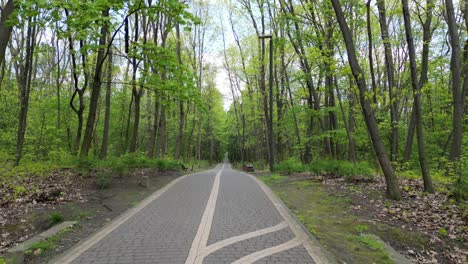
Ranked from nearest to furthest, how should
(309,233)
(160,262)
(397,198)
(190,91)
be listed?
1. (160,262)
2. (309,233)
3. (397,198)
4. (190,91)

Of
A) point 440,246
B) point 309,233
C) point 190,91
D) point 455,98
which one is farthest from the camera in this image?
point 190,91

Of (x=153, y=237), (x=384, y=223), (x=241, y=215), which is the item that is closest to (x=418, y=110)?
(x=384, y=223)

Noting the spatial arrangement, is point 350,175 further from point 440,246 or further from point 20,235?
point 20,235

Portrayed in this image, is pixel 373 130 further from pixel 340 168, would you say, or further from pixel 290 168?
pixel 290 168

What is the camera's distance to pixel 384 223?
6.86 meters

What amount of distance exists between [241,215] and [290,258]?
3.05m

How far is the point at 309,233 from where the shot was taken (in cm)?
617

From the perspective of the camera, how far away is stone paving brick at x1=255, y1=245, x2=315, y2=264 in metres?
4.66

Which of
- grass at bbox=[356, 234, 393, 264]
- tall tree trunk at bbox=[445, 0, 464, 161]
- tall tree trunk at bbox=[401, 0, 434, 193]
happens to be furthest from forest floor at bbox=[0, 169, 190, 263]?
tall tree trunk at bbox=[445, 0, 464, 161]

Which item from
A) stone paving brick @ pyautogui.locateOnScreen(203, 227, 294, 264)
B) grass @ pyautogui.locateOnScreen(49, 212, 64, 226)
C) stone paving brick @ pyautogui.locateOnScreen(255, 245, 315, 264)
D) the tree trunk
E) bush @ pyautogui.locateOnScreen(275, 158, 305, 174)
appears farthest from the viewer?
bush @ pyautogui.locateOnScreen(275, 158, 305, 174)

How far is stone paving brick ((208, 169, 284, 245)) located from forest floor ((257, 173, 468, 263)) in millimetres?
793

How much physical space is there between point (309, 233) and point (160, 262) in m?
3.13

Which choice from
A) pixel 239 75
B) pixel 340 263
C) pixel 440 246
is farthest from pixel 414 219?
pixel 239 75

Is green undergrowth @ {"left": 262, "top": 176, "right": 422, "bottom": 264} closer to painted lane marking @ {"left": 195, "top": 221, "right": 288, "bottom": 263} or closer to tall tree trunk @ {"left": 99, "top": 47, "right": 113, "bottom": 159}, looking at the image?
painted lane marking @ {"left": 195, "top": 221, "right": 288, "bottom": 263}
